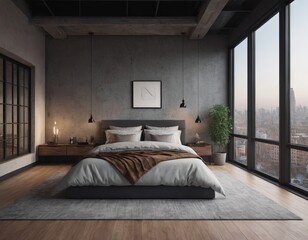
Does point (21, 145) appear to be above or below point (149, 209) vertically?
above

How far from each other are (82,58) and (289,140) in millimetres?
5136

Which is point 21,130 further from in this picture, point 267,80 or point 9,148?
point 267,80

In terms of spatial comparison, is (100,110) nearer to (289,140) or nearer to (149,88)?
(149,88)

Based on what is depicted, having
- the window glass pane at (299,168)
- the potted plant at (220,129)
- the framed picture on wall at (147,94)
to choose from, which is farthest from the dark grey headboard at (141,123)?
the window glass pane at (299,168)

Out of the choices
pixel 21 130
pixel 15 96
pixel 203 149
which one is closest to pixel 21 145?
pixel 21 130

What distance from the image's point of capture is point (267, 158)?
5.68 meters

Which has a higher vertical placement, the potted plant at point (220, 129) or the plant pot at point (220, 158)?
the potted plant at point (220, 129)

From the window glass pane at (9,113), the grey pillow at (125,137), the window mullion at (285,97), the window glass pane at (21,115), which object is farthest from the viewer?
the grey pillow at (125,137)

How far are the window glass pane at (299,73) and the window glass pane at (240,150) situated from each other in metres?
2.24

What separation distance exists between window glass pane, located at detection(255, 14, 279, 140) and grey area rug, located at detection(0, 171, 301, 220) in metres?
1.71

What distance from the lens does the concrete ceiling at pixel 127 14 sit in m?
6.09

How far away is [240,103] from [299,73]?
8.68ft

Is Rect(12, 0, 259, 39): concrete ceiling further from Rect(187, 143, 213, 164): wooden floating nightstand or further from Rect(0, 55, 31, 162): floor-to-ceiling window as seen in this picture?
Rect(187, 143, 213, 164): wooden floating nightstand

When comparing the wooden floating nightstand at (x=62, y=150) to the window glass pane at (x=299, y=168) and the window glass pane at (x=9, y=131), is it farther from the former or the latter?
the window glass pane at (x=299, y=168)
